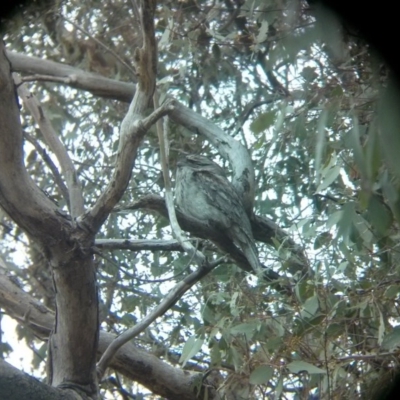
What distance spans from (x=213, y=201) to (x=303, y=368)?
1.27m

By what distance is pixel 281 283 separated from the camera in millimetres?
3166

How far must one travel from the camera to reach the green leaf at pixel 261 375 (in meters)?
2.83

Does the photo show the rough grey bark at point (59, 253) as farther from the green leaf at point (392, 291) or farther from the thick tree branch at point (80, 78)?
the thick tree branch at point (80, 78)

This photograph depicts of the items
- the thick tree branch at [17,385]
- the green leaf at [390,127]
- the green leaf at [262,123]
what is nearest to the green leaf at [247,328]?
the thick tree branch at [17,385]

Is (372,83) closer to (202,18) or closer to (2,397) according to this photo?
(2,397)

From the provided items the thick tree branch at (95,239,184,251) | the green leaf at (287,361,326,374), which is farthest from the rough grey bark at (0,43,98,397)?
the green leaf at (287,361,326,374)

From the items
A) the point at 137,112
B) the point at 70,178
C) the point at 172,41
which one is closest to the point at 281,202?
the point at 172,41

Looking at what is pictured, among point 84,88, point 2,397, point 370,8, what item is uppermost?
point 84,88

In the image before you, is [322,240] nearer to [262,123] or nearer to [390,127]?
[262,123]

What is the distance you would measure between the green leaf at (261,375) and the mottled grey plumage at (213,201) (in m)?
0.68

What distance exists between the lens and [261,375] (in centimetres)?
284

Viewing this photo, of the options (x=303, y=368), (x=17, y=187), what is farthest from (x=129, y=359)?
(x=17, y=187)

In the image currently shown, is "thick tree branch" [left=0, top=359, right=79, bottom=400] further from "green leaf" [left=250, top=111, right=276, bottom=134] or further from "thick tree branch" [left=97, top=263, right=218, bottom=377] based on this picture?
"green leaf" [left=250, top=111, right=276, bottom=134]

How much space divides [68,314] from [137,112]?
2.60ft
